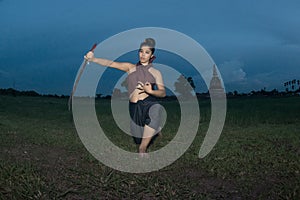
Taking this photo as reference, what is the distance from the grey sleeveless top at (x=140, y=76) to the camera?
7.07 meters

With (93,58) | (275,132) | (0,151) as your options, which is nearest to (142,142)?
(93,58)

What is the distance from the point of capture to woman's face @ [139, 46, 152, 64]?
23.1 ft

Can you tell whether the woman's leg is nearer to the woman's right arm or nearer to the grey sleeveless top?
the grey sleeveless top

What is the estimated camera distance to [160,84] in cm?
709

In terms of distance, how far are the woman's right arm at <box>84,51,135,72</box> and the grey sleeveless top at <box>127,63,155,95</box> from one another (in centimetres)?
22

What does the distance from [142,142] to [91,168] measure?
1486mm

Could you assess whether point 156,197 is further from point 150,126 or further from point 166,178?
point 150,126

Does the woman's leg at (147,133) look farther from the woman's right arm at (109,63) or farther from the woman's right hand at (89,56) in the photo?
the woman's right hand at (89,56)

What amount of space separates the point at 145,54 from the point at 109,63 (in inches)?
32.9

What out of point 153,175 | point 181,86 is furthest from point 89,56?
point 181,86

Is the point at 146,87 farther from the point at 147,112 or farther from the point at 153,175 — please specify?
the point at 153,175

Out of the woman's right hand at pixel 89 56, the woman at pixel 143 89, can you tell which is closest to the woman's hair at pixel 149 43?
the woman at pixel 143 89

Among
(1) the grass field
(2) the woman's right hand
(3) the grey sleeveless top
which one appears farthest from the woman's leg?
(2) the woman's right hand

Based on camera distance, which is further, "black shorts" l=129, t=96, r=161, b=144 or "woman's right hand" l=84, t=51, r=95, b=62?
"black shorts" l=129, t=96, r=161, b=144
